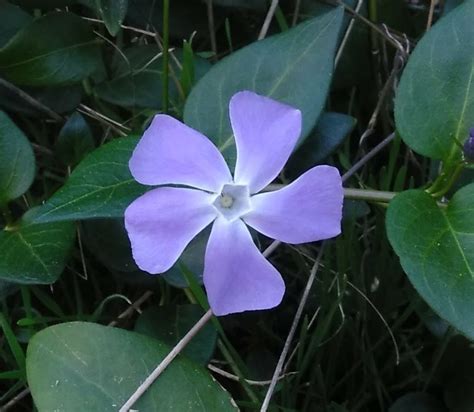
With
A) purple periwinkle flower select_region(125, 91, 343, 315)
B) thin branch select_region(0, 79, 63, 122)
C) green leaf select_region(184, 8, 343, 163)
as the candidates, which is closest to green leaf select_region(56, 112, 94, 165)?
thin branch select_region(0, 79, 63, 122)

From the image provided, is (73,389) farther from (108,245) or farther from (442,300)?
(442,300)

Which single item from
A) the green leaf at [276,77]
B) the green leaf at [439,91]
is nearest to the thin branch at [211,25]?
the green leaf at [276,77]

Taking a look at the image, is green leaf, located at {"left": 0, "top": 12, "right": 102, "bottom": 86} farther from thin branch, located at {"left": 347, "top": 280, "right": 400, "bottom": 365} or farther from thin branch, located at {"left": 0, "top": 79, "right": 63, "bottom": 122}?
thin branch, located at {"left": 347, "top": 280, "right": 400, "bottom": 365}

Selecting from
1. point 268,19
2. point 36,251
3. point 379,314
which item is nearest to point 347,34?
point 268,19

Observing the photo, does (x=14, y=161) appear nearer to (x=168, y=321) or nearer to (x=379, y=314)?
(x=168, y=321)

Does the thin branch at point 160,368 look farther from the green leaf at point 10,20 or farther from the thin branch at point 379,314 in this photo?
the green leaf at point 10,20

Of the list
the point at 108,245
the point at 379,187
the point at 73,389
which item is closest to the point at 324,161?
the point at 379,187
